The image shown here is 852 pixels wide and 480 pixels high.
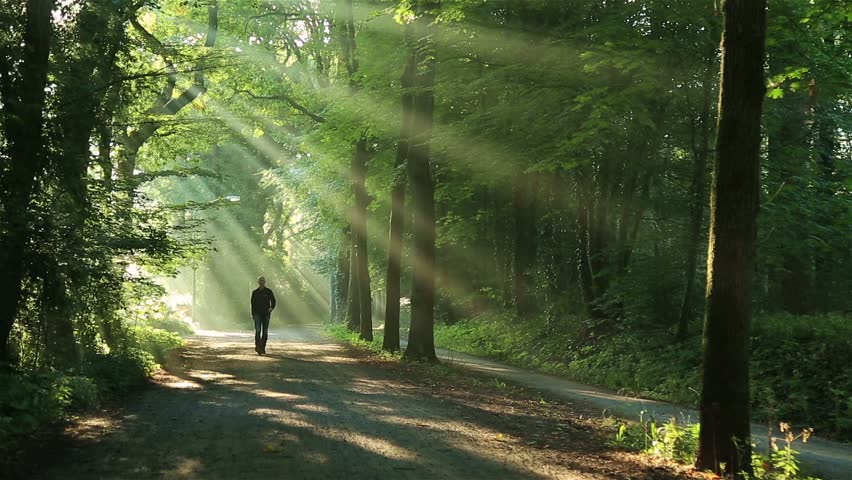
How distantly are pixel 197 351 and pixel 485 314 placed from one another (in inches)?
519

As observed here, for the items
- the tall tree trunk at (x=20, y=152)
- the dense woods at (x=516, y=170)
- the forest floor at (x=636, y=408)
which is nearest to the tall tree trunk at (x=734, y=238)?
the dense woods at (x=516, y=170)

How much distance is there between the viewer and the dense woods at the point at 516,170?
995cm

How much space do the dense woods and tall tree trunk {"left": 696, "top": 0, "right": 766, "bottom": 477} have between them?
2cm

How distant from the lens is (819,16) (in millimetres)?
11344

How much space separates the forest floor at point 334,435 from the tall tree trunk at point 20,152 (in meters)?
2.21

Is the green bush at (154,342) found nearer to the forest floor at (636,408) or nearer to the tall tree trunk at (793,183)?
the forest floor at (636,408)

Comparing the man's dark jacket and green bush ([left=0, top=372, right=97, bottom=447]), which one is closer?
green bush ([left=0, top=372, right=97, bottom=447])

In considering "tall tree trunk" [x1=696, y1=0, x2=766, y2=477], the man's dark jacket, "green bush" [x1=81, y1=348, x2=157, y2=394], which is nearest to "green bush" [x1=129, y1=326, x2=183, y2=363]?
"green bush" [x1=81, y1=348, x2=157, y2=394]

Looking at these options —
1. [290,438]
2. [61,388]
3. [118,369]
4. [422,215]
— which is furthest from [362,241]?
[290,438]

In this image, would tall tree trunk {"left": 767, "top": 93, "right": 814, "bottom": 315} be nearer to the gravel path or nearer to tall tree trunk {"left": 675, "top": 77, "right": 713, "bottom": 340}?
tall tree trunk {"left": 675, "top": 77, "right": 713, "bottom": 340}

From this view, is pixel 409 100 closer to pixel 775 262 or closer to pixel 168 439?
pixel 775 262

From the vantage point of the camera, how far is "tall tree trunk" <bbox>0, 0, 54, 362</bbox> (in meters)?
9.77

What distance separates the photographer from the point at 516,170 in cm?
1900

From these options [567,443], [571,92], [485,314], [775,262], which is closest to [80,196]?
[567,443]
